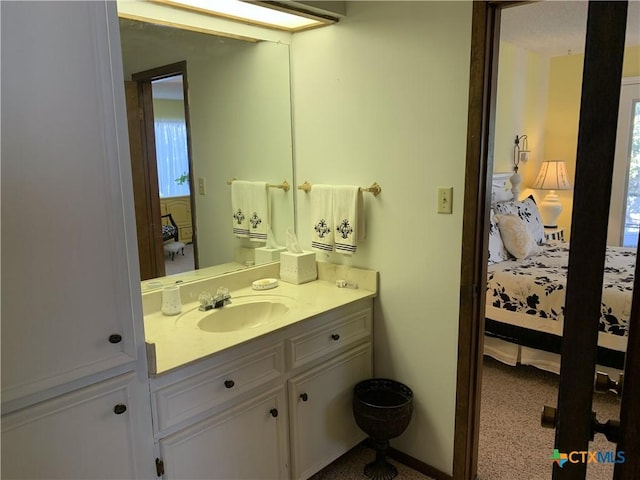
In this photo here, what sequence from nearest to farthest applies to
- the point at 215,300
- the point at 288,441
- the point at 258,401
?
the point at 258,401, the point at 288,441, the point at 215,300

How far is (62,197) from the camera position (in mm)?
1129

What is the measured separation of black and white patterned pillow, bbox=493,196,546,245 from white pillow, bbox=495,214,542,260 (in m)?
0.20

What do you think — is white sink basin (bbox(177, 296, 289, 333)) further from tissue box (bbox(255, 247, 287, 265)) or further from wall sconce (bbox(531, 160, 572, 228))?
wall sconce (bbox(531, 160, 572, 228))

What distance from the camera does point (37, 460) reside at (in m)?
1.19

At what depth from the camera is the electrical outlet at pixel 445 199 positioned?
193 centimetres

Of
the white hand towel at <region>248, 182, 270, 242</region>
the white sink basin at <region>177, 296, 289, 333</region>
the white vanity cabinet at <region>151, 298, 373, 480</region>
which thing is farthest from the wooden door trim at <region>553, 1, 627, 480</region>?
the white hand towel at <region>248, 182, 270, 242</region>

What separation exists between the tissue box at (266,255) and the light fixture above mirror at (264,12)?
112 cm

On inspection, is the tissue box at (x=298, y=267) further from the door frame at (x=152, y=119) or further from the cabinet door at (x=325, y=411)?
the door frame at (x=152, y=119)

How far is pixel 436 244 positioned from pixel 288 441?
3.41 ft

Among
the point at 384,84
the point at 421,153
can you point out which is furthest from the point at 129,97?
the point at 421,153

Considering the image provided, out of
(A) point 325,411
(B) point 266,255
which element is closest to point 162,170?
(B) point 266,255

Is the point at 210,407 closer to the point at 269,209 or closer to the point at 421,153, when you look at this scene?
the point at 269,209

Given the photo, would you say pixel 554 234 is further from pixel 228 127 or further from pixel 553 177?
pixel 228 127

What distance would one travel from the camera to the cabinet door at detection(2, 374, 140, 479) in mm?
1150
